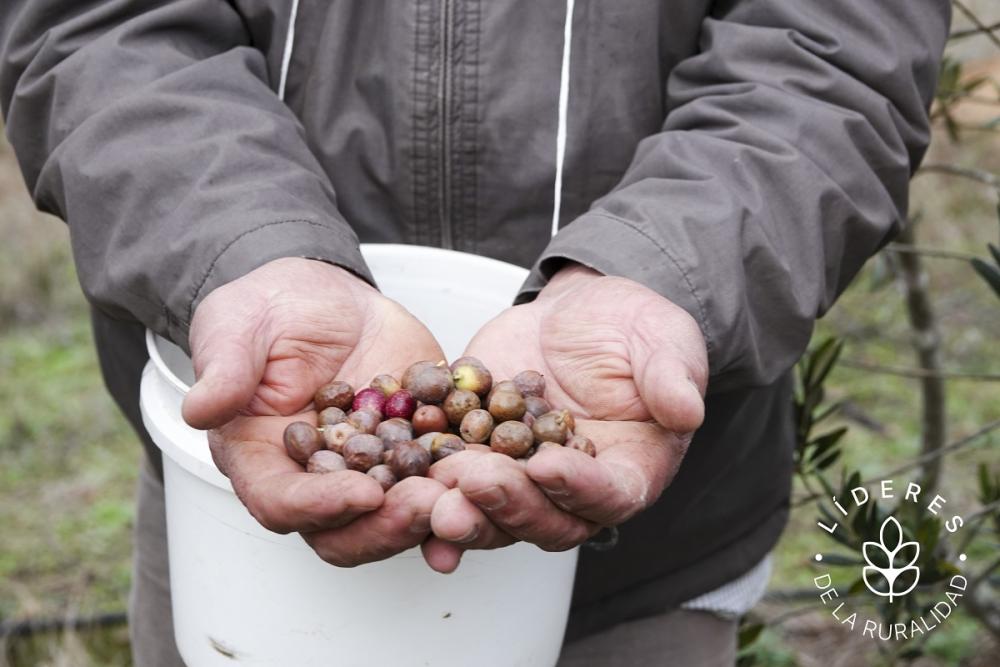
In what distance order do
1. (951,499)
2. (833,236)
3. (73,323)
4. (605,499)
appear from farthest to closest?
(73,323)
(951,499)
(833,236)
(605,499)

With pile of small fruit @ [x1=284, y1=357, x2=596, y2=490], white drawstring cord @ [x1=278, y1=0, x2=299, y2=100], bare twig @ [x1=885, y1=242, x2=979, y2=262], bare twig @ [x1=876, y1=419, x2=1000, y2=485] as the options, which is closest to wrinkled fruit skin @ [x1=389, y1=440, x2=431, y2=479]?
pile of small fruit @ [x1=284, y1=357, x2=596, y2=490]

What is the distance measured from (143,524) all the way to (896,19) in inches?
54.9

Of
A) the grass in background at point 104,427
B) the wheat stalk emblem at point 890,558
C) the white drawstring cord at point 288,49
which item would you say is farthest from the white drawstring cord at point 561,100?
the grass in background at point 104,427

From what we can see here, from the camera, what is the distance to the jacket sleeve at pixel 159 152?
60.9 inches

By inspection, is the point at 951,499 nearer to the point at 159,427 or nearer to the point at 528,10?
the point at 528,10

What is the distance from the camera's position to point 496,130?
1.72m

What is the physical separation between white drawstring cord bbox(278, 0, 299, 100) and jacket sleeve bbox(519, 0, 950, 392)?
19.9 inches

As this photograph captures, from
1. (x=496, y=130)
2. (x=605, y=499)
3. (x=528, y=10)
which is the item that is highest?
(x=528, y=10)

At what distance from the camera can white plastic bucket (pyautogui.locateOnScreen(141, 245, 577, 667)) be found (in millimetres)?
1440

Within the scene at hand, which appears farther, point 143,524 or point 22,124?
point 143,524

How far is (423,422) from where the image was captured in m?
1.60

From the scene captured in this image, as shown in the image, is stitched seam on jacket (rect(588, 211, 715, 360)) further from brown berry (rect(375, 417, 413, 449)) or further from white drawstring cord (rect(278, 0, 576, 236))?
brown berry (rect(375, 417, 413, 449))

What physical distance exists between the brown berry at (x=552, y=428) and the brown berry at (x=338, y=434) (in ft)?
0.70

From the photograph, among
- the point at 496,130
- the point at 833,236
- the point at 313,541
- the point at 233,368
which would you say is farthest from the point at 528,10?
the point at 313,541
